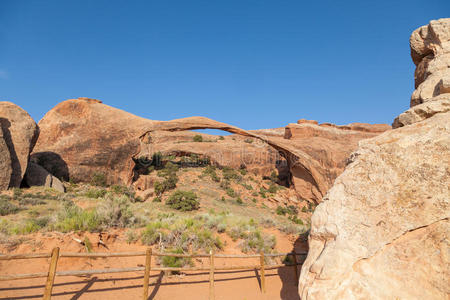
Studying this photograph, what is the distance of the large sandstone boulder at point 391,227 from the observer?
2193 millimetres

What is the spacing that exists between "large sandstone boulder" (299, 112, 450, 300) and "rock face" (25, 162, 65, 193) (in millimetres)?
12570

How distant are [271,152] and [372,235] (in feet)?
70.1

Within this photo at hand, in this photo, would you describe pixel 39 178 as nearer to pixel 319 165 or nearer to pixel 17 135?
pixel 17 135

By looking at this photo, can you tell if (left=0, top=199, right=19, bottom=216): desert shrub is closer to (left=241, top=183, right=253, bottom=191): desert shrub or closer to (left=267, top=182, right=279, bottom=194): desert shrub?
(left=241, top=183, right=253, bottom=191): desert shrub

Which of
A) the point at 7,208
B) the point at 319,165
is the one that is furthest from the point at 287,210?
the point at 7,208

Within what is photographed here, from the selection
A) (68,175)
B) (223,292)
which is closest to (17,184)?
(68,175)

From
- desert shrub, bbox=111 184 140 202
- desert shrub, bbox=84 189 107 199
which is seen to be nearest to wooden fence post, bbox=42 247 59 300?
desert shrub, bbox=84 189 107 199

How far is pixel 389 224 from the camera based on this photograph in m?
2.45

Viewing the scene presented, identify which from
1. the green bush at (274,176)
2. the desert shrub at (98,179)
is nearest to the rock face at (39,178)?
the desert shrub at (98,179)

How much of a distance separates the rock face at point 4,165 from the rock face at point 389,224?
11.8 metres

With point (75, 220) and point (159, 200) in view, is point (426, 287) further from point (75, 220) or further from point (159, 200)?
point (159, 200)

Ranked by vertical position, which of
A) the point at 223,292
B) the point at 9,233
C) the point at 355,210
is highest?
the point at 355,210

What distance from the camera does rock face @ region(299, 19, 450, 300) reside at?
2.20 metres

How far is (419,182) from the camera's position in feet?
8.04
